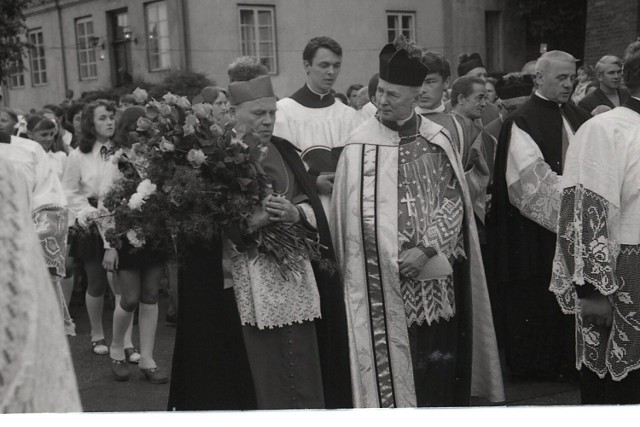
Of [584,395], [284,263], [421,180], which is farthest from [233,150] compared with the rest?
[584,395]

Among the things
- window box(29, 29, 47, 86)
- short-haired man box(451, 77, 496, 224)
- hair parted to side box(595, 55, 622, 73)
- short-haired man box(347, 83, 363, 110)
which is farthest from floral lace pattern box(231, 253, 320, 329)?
window box(29, 29, 47, 86)

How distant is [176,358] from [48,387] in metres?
2.05

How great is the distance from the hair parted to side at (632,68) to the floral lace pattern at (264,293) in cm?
118

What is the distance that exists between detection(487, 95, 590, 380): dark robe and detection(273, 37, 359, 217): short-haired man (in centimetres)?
77

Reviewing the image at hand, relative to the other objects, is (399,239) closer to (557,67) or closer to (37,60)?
(557,67)

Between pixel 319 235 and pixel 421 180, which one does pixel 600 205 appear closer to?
pixel 421 180

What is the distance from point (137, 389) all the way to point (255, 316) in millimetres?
1397

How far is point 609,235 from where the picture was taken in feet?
8.69

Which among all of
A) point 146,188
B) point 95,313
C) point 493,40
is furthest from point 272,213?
point 95,313

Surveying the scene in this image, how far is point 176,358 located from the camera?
119 inches

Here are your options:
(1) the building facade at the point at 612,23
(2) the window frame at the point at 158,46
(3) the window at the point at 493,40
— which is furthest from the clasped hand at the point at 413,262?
(2) the window frame at the point at 158,46

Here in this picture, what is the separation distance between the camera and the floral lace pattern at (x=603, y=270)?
2643 millimetres

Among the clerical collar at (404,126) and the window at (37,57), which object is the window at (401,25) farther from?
the window at (37,57)

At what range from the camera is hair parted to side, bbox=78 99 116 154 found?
4.68m
